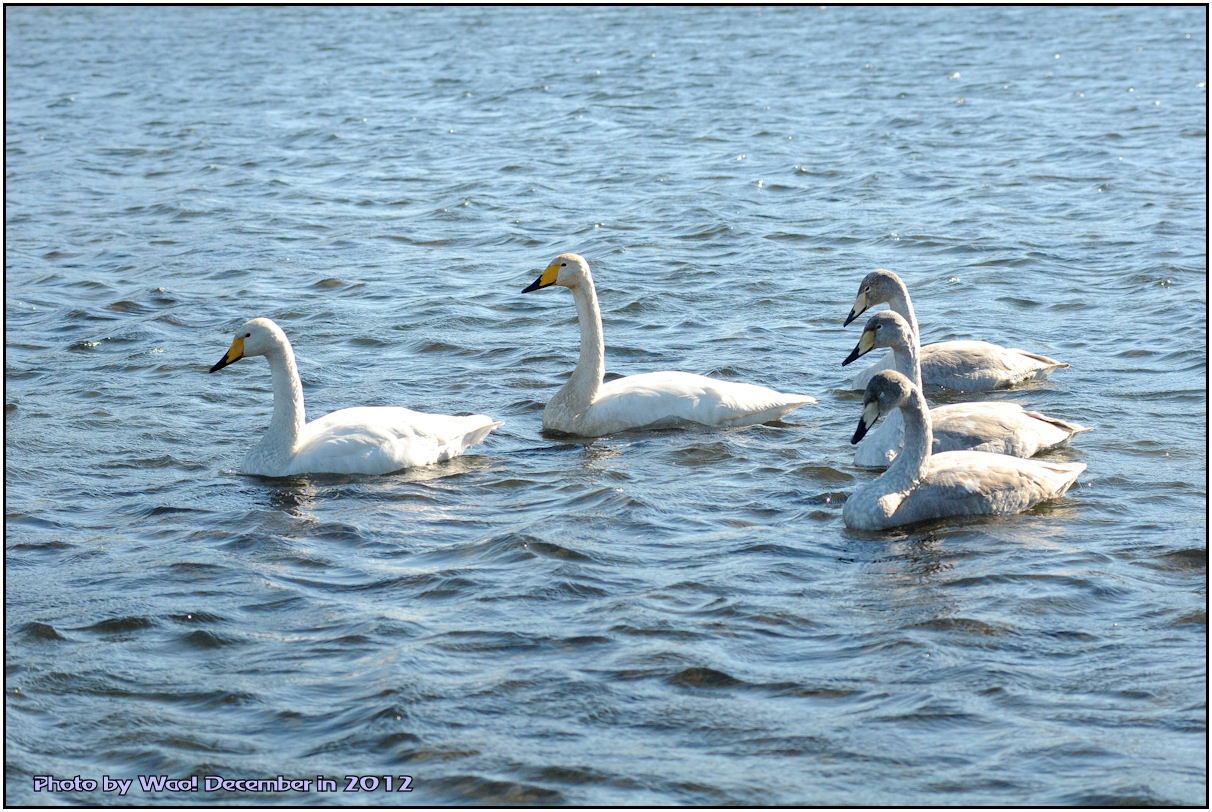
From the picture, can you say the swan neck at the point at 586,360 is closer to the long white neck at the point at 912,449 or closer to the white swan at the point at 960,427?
the white swan at the point at 960,427

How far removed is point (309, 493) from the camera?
31.8ft

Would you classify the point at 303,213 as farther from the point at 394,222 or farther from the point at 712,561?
the point at 712,561

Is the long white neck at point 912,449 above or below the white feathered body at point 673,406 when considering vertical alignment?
above

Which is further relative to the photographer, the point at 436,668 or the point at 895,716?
the point at 436,668

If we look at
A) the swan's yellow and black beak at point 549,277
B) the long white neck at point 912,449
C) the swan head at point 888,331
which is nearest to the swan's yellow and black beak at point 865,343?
the swan head at point 888,331

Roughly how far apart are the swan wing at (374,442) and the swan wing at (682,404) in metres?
1.05

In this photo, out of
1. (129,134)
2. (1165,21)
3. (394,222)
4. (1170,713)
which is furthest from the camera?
(1165,21)

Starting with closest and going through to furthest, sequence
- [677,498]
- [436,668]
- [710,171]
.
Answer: [436,668], [677,498], [710,171]

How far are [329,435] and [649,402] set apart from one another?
7.22 feet

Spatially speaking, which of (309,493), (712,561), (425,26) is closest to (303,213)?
(309,493)

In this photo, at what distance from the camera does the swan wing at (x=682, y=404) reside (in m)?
10.7

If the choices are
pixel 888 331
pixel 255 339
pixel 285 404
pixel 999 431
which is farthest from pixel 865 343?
pixel 255 339

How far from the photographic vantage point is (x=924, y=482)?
8.95 meters

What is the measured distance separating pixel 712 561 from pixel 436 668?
189cm
